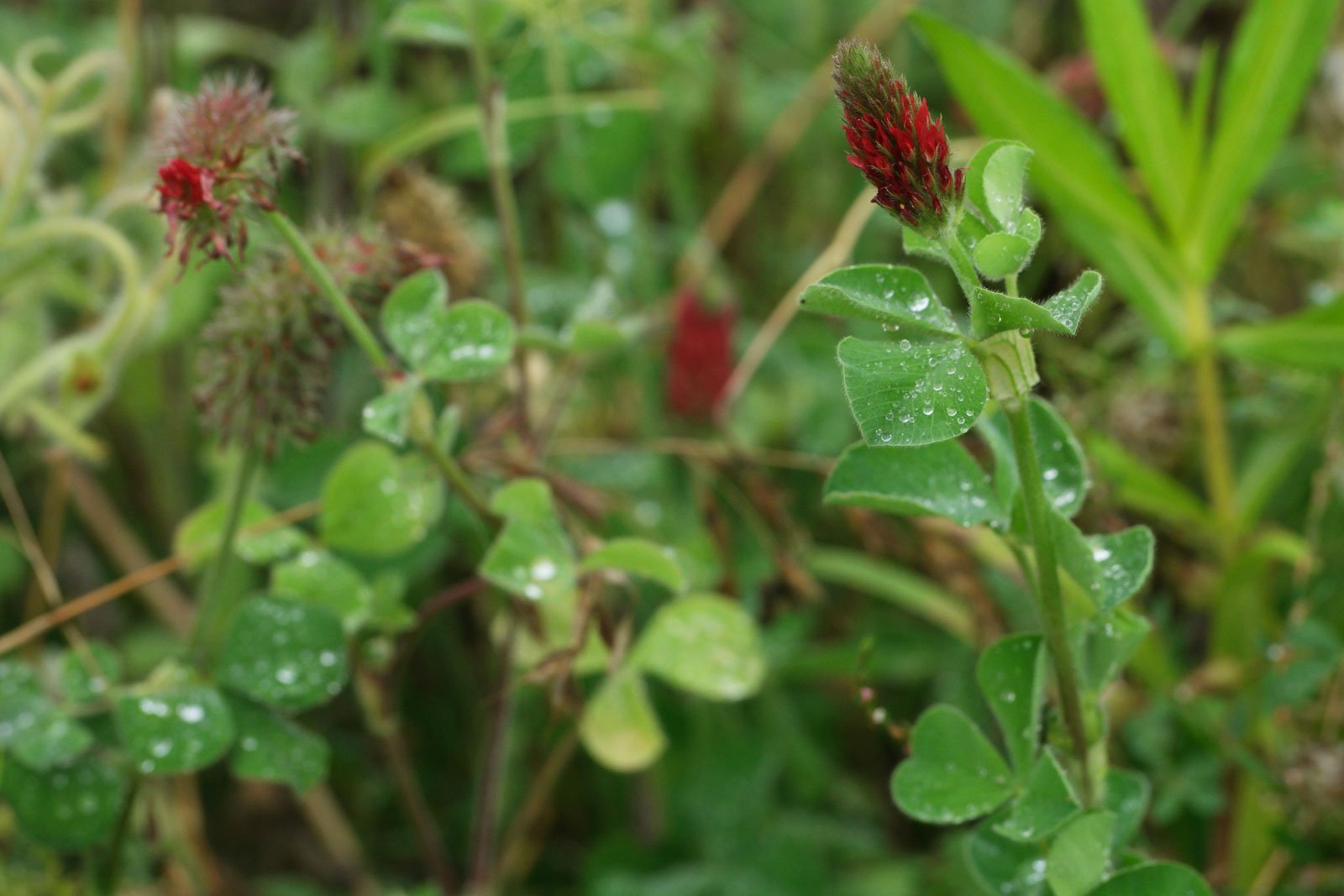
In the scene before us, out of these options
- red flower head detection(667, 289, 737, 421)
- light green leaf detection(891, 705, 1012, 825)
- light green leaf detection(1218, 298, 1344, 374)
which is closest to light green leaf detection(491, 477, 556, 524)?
light green leaf detection(891, 705, 1012, 825)

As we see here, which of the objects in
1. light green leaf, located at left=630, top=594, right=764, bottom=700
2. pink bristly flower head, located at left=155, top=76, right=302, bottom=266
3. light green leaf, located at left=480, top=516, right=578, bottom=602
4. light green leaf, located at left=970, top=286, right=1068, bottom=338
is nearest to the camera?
light green leaf, located at left=970, top=286, right=1068, bottom=338

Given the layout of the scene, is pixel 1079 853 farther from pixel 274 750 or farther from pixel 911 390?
pixel 274 750

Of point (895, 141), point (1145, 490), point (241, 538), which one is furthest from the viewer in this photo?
point (1145, 490)

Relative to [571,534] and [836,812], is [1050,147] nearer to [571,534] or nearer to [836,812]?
[571,534]

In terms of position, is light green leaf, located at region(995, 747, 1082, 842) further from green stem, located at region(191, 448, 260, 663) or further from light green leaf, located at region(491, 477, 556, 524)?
green stem, located at region(191, 448, 260, 663)

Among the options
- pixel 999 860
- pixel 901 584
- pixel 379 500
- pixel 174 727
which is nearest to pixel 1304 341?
pixel 901 584

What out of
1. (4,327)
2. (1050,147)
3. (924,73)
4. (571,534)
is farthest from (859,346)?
(924,73)

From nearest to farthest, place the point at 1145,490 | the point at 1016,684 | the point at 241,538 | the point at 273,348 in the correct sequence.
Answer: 1. the point at 1016,684
2. the point at 273,348
3. the point at 241,538
4. the point at 1145,490

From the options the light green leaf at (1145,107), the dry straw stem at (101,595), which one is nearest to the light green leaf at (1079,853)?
the dry straw stem at (101,595)
